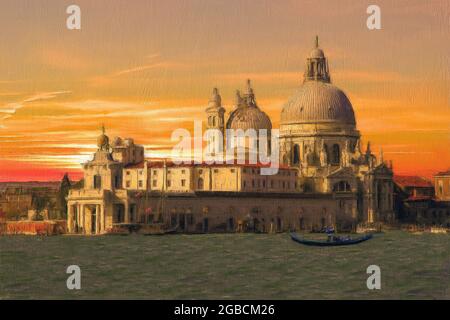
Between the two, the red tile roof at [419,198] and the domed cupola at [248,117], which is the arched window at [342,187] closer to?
the domed cupola at [248,117]

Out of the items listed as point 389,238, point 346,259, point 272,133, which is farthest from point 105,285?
point 272,133

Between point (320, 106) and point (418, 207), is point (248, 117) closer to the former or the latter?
point (320, 106)

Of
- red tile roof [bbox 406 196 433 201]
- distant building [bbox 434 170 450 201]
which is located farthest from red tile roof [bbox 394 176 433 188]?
red tile roof [bbox 406 196 433 201]

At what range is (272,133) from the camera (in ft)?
527

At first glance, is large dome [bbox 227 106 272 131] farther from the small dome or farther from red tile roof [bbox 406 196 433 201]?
the small dome

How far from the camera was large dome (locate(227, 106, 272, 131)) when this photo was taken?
156625 millimetres

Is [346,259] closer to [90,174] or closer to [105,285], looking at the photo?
[105,285]

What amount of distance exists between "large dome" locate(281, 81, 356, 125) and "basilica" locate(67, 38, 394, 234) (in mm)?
107

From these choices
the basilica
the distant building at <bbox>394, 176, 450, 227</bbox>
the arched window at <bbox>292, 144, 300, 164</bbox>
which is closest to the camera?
the basilica

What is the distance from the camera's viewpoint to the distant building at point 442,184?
172875 millimetres

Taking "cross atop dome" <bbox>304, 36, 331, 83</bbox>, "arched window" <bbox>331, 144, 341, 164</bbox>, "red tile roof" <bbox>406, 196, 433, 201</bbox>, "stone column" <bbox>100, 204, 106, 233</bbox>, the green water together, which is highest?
"cross atop dome" <bbox>304, 36, 331, 83</bbox>

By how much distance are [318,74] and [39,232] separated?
147 feet

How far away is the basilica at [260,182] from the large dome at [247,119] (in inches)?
4.2

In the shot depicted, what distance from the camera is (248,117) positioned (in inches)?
6196
